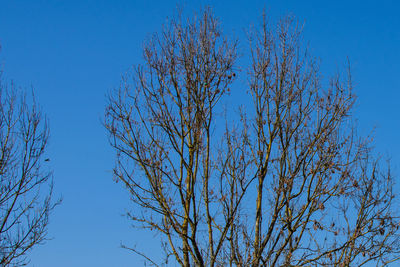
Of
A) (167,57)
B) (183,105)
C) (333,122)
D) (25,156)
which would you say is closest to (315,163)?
(333,122)

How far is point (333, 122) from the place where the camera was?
24.7 feet

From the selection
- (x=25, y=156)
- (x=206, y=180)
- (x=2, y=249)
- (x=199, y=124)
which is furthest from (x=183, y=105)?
(x=2, y=249)

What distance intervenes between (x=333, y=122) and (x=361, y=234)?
2063 mm

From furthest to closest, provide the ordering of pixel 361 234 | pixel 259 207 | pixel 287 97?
pixel 361 234 → pixel 287 97 → pixel 259 207

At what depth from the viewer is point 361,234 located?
813cm

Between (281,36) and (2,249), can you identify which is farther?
(2,249)

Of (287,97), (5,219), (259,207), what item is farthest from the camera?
(5,219)

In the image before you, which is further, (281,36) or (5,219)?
(5,219)

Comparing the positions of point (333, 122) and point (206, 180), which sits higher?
point (333, 122)

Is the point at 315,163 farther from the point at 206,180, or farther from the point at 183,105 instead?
the point at 183,105

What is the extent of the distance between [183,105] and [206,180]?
1241mm

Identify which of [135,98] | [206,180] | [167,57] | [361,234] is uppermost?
[167,57]

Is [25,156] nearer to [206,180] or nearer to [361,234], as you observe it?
[206,180]

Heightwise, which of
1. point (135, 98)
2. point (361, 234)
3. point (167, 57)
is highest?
point (167, 57)
